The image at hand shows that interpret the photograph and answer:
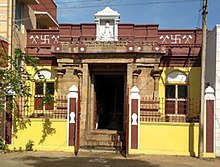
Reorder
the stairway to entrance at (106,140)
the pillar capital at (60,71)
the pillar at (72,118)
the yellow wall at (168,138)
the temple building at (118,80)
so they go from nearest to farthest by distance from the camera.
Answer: the yellow wall at (168,138), the temple building at (118,80), the pillar at (72,118), the stairway to entrance at (106,140), the pillar capital at (60,71)

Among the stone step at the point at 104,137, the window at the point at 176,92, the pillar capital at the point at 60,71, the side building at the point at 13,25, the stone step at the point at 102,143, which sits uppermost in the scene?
the side building at the point at 13,25

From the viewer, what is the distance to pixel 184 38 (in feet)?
55.4

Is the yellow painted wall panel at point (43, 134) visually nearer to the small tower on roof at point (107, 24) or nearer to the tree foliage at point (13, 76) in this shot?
the tree foliage at point (13, 76)

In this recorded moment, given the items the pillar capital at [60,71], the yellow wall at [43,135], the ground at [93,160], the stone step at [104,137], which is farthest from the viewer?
the pillar capital at [60,71]

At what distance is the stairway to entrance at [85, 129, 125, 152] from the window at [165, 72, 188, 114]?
9.00 ft

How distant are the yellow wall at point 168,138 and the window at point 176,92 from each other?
3056mm

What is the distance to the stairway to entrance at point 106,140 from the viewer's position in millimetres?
14571

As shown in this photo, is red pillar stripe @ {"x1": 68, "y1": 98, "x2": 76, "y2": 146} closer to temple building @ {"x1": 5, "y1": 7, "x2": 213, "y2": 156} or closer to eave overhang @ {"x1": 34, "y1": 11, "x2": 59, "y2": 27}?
temple building @ {"x1": 5, "y1": 7, "x2": 213, "y2": 156}

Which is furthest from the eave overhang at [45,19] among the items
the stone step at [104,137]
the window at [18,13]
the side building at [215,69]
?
the side building at [215,69]

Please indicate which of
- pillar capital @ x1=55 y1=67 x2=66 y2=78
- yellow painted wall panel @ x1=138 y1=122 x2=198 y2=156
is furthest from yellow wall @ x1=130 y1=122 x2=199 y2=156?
pillar capital @ x1=55 y1=67 x2=66 y2=78

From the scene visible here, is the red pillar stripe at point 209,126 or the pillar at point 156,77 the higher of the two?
the pillar at point 156,77

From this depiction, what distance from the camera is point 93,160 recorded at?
40.0ft

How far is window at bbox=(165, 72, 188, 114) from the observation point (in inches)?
652

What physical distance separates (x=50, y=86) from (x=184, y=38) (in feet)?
21.4
